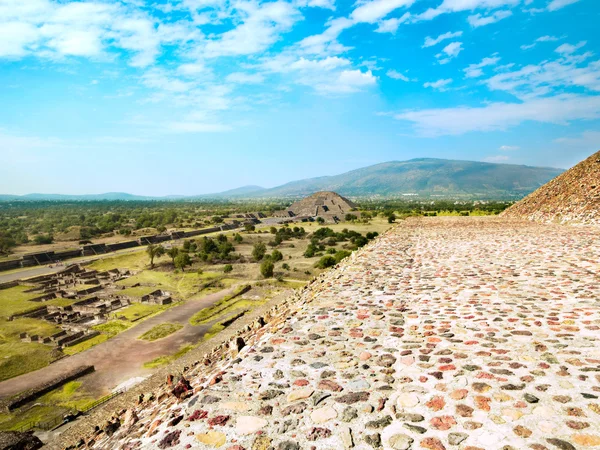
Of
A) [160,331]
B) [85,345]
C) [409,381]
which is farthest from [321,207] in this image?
[409,381]

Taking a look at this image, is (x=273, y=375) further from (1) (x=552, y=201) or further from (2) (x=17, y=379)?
(1) (x=552, y=201)

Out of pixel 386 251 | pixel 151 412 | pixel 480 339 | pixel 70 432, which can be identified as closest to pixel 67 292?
pixel 70 432

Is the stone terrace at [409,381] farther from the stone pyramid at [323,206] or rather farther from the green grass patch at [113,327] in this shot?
the stone pyramid at [323,206]

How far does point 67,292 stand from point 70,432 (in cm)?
2675

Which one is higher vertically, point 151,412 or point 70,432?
point 151,412

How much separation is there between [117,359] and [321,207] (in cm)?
8364

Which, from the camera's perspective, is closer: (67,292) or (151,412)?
(151,412)

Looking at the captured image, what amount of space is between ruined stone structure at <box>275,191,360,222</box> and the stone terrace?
86096 millimetres

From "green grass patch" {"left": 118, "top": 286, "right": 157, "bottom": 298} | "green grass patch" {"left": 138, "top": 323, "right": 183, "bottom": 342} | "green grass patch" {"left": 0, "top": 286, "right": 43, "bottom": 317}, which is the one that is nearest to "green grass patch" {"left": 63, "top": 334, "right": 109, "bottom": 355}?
"green grass patch" {"left": 138, "top": 323, "right": 183, "bottom": 342}

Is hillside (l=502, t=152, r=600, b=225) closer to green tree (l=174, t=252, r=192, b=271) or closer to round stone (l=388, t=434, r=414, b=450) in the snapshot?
round stone (l=388, t=434, r=414, b=450)

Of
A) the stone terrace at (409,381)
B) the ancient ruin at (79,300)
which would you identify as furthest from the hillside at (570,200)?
the ancient ruin at (79,300)

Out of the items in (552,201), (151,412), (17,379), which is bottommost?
(17,379)

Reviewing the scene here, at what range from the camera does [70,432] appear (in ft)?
41.2

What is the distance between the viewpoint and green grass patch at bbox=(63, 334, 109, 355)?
21328 millimetres
